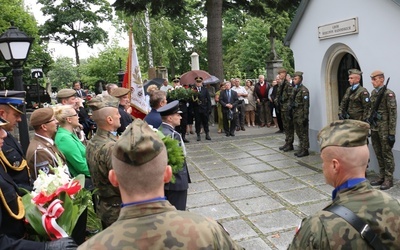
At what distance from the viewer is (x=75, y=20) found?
40.1m

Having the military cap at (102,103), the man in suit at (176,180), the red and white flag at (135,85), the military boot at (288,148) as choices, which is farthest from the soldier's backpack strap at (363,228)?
the military boot at (288,148)

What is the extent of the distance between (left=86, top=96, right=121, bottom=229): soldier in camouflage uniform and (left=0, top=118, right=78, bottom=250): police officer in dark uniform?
95 centimetres

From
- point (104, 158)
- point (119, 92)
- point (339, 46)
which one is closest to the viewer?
point (104, 158)

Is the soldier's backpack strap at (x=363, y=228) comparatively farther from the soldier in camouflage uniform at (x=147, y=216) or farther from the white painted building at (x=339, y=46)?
the white painted building at (x=339, y=46)

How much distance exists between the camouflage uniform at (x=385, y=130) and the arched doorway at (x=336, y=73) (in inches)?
83.3

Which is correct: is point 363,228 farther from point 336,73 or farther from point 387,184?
point 336,73

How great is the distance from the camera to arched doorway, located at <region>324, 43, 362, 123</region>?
29.8ft

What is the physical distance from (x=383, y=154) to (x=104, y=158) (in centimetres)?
545

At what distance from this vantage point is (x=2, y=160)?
3.24 m

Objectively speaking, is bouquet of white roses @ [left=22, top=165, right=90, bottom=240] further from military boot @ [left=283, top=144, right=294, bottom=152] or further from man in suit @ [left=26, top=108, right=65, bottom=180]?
military boot @ [left=283, top=144, right=294, bottom=152]

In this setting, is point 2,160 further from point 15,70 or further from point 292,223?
point 292,223

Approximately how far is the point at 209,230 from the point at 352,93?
6781mm

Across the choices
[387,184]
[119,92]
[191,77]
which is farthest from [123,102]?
[191,77]

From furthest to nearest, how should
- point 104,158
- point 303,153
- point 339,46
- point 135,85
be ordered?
point 303,153, point 339,46, point 135,85, point 104,158
